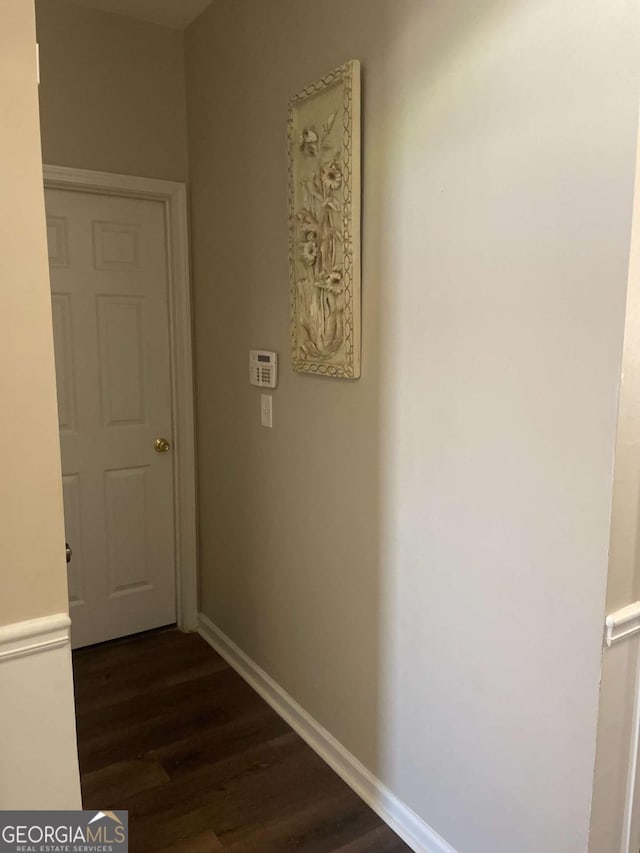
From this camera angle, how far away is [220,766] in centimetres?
213

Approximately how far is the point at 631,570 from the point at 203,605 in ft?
7.16

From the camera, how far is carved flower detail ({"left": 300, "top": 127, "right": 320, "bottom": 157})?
6.23ft

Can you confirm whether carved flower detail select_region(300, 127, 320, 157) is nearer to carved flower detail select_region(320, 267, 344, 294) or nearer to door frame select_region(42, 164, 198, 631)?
carved flower detail select_region(320, 267, 344, 294)

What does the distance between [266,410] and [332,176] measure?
0.88 meters

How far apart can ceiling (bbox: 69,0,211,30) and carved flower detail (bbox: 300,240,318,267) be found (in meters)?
1.28

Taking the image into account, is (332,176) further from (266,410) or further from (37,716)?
(37,716)

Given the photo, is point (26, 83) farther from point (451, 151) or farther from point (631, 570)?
point (631, 570)

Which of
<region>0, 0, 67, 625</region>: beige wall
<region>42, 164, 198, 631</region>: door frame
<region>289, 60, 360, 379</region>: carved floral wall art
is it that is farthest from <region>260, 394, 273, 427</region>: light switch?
<region>0, 0, 67, 625</region>: beige wall

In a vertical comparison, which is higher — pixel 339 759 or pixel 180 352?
pixel 180 352

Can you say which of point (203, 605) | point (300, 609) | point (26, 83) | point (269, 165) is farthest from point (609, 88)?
point (203, 605)

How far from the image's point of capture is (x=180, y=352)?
114 inches

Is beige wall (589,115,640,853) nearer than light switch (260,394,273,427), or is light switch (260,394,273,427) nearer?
beige wall (589,115,640,853)

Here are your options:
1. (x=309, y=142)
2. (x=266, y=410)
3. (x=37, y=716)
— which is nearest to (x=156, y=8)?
(x=309, y=142)

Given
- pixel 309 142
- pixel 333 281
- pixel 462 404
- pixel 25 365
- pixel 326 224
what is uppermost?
pixel 309 142
